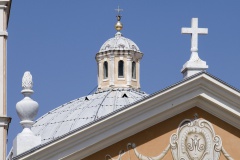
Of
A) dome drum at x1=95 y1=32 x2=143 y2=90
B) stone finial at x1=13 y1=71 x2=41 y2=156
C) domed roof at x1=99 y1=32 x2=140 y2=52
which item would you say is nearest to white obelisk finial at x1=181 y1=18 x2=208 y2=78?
stone finial at x1=13 y1=71 x2=41 y2=156

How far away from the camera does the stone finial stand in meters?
40.2

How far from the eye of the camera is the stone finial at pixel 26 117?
40219 mm

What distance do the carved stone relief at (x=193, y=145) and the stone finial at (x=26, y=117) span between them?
2435mm

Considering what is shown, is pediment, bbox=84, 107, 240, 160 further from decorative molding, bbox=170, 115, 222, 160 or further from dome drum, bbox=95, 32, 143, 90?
dome drum, bbox=95, 32, 143, 90

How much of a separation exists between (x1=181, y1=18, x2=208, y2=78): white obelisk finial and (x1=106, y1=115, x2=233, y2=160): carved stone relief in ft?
5.27

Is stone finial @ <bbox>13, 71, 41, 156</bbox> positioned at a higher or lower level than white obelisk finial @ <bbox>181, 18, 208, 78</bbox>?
lower

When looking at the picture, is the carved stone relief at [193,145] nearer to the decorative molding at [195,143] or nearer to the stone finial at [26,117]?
the decorative molding at [195,143]

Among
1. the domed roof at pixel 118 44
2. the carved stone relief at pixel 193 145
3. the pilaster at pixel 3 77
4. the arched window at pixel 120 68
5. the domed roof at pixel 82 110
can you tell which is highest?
the domed roof at pixel 118 44

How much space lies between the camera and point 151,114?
4038 centimetres

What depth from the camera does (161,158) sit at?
40.3 m

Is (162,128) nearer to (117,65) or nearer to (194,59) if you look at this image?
(194,59)

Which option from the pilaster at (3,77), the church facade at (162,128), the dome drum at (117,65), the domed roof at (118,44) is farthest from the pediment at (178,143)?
the domed roof at (118,44)

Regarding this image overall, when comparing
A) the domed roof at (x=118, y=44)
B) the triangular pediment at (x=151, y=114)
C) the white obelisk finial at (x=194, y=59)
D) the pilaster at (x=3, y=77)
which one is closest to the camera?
the triangular pediment at (x=151, y=114)

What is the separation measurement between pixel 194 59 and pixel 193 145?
258 centimetres
